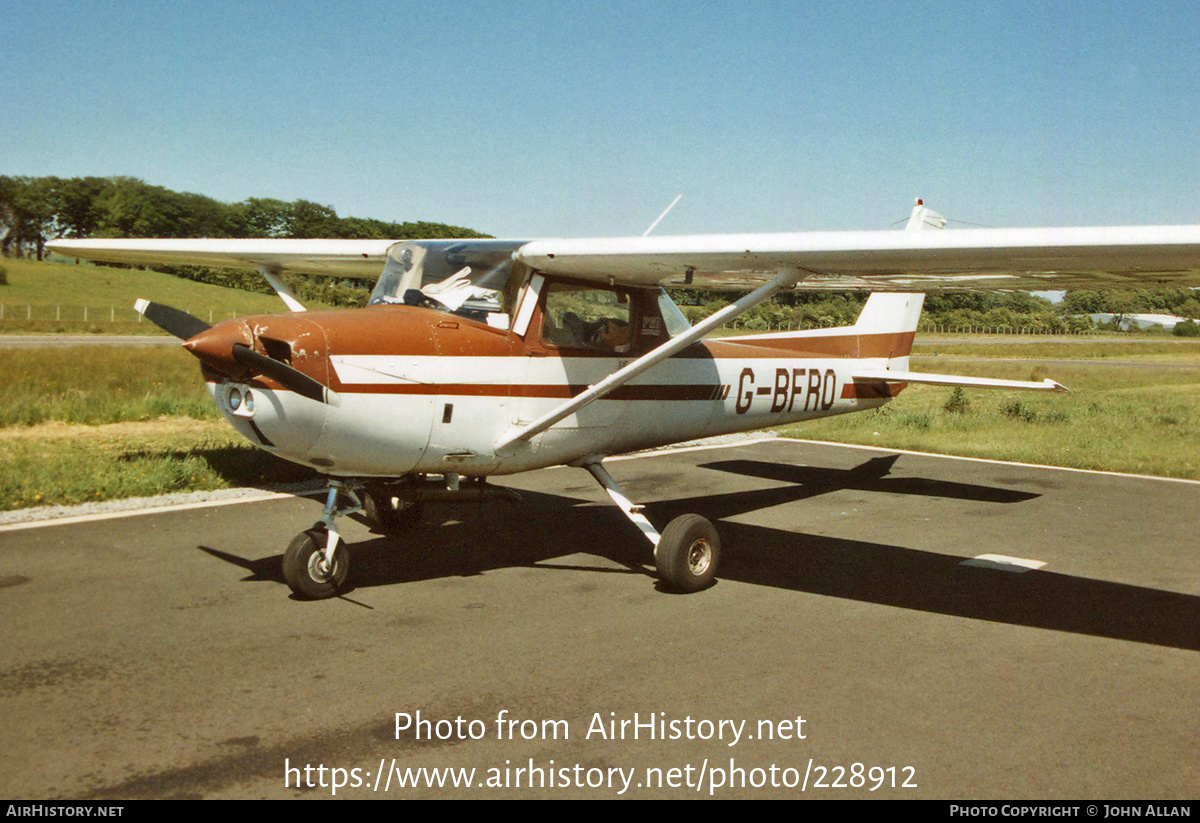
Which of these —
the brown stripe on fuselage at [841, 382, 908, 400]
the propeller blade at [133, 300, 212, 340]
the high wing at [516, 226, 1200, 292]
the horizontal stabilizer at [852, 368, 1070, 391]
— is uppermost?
the high wing at [516, 226, 1200, 292]

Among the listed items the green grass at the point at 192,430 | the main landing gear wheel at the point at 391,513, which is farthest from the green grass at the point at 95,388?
the main landing gear wheel at the point at 391,513

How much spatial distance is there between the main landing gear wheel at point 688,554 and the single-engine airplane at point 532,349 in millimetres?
15

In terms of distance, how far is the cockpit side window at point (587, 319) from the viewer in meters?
7.04

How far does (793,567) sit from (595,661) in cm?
290

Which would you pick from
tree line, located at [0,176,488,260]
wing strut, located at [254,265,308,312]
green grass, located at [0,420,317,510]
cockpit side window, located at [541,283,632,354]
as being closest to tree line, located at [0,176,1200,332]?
tree line, located at [0,176,488,260]

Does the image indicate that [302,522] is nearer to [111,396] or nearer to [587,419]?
[587,419]

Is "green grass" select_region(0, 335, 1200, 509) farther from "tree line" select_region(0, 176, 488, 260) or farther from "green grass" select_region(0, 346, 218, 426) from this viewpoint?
"tree line" select_region(0, 176, 488, 260)

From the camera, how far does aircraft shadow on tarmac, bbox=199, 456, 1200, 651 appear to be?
6.35 metres

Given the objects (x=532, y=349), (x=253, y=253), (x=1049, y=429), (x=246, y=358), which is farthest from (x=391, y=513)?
(x=1049, y=429)

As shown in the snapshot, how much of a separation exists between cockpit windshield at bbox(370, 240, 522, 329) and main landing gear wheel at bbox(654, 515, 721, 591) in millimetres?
2068

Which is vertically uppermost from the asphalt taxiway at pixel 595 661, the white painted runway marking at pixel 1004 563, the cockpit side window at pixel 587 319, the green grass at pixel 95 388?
the cockpit side window at pixel 587 319

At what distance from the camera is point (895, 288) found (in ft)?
27.4

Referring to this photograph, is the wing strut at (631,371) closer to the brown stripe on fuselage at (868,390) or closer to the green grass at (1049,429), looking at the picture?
the brown stripe on fuselage at (868,390)

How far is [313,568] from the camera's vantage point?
246 inches
